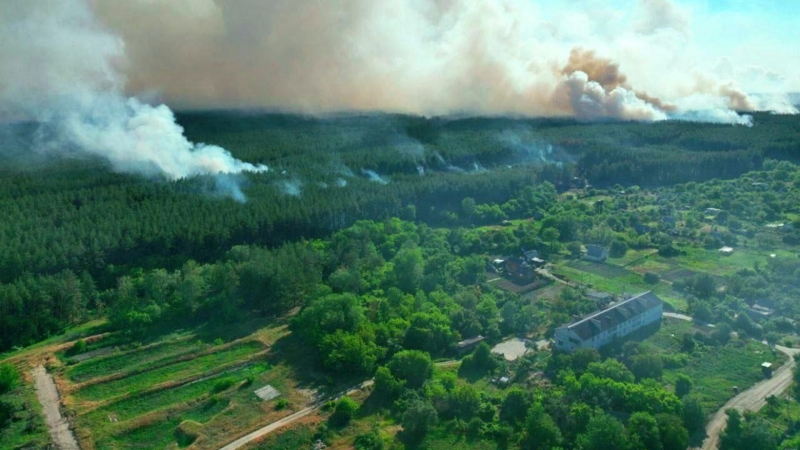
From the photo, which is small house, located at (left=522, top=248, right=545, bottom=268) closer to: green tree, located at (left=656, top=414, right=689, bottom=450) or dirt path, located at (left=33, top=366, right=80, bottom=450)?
green tree, located at (left=656, top=414, right=689, bottom=450)

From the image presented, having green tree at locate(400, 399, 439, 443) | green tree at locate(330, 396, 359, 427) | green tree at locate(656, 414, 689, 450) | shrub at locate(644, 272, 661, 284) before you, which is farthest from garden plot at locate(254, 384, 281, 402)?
shrub at locate(644, 272, 661, 284)

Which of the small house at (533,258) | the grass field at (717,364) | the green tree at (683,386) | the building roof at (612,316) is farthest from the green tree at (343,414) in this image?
the small house at (533,258)

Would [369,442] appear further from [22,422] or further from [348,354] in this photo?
[22,422]

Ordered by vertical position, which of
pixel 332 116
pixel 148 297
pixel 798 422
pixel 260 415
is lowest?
pixel 798 422

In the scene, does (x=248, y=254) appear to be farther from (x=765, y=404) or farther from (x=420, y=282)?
(x=765, y=404)

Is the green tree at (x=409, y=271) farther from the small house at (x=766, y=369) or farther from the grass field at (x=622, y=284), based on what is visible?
the small house at (x=766, y=369)

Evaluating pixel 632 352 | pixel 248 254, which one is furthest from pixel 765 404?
pixel 248 254
